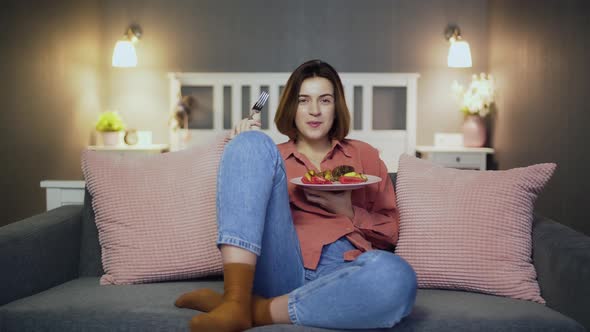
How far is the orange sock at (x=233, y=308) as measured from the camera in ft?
4.28

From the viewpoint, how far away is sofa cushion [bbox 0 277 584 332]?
4.58 ft

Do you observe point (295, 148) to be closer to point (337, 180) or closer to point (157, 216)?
point (337, 180)

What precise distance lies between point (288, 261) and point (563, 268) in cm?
62

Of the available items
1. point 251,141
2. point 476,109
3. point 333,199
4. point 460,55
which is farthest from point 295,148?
point 460,55

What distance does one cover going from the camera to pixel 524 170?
169cm

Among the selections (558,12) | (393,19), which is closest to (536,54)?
(558,12)

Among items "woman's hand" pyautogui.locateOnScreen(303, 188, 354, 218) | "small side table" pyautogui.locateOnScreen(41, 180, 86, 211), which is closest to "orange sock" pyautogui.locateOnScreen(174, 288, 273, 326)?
"woman's hand" pyautogui.locateOnScreen(303, 188, 354, 218)

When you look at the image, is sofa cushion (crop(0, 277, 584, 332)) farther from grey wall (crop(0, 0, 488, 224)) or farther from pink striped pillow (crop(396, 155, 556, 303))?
grey wall (crop(0, 0, 488, 224))

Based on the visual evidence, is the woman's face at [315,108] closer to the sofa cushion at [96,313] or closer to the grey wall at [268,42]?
the sofa cushion at [96,313]

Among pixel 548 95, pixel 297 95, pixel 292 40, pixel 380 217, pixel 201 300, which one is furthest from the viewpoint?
pixel 292 40

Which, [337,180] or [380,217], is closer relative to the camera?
[337,180]

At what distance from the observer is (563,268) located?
1494 mm

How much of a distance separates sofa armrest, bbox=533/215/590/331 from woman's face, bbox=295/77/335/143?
625mm

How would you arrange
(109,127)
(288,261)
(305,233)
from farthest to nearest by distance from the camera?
(109,127), (305,233), (288,261)
